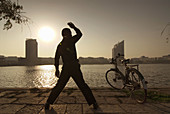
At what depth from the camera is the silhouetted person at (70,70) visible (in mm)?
3203

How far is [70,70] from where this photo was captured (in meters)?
3.21

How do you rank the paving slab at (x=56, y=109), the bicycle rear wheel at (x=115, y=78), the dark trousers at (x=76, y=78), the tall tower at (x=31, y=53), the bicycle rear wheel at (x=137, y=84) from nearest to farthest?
1. the paving slab at (x=56, y=109)
2. the dark trousers at (x=76, y=78)
3. the bicycle rear wheel at (x=137, y=84)
4. the bicycle rear wheel at (x=115, y=78)
5. the tall tower at (x=31, y=53)

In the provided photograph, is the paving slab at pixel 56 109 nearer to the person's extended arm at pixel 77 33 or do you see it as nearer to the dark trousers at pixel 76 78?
the dark trousers at pixel 76 78

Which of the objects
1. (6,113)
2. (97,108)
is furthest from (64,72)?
(6,113)

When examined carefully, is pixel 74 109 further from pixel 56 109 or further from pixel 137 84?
pixel 137 84

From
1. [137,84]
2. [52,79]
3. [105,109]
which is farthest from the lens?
[52,79]

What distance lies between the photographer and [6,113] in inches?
115

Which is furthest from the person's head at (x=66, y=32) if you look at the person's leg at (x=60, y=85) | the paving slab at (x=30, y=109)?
the paving slab at (x=30, y=109)

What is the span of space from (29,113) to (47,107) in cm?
42

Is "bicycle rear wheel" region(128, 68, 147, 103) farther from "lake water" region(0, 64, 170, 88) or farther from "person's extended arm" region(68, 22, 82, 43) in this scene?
"lake water" region(0, 64, 170, 88)

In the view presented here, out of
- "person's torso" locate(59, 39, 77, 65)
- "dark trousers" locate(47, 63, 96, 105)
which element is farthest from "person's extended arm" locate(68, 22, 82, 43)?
"dark trousers" locate(47, 63, 96, 105)

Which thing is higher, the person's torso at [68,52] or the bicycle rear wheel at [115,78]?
the person's torso at [68,52]

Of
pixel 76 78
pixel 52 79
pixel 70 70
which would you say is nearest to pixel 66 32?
pixel 70 70

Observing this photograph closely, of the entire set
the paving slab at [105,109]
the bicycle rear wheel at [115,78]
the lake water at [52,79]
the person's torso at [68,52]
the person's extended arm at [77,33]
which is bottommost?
the lake water at [52,79]
